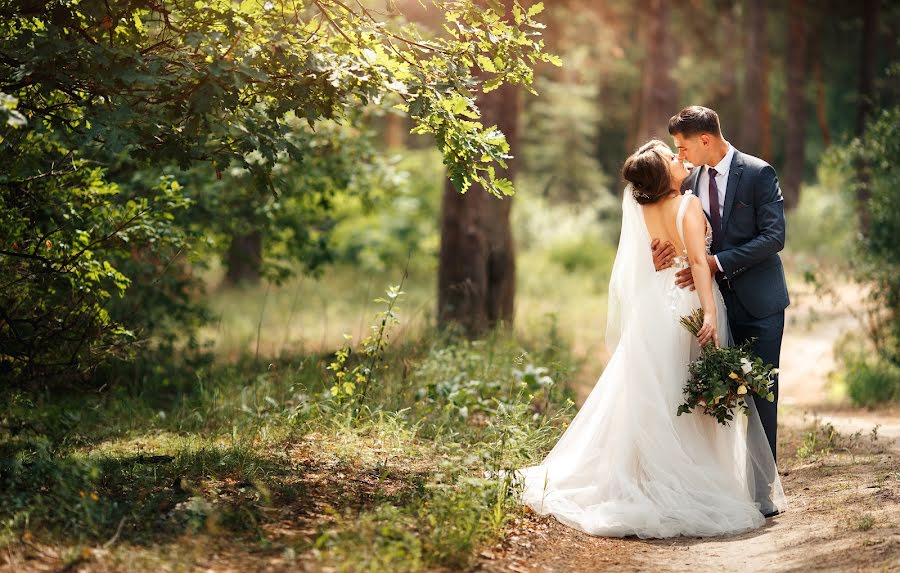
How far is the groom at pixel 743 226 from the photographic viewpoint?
5883 mm

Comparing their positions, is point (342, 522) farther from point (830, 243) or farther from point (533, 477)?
point (830, 243)

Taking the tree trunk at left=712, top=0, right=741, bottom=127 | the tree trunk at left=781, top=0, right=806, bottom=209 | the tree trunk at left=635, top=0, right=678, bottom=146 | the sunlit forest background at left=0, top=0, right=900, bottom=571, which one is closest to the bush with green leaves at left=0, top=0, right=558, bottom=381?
the sunlit forest background at left=0, top=0, right=900, bottom=571

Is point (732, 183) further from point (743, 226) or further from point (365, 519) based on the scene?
point (365, 519)

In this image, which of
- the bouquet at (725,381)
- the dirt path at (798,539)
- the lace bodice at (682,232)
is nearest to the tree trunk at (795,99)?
the dirt path at (798,539)

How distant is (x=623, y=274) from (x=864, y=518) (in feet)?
6.44

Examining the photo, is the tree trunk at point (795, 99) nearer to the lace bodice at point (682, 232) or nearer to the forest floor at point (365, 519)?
the forest floor at point (365, 519)

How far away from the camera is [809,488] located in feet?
20.3

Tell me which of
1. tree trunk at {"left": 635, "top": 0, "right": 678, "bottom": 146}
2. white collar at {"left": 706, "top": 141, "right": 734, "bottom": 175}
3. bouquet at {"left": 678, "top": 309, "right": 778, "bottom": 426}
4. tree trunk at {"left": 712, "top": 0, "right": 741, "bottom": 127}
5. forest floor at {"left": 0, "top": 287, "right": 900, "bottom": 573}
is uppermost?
tree trunk at {"left": 712, "top": 0, "right": 741, "bottom": 127}

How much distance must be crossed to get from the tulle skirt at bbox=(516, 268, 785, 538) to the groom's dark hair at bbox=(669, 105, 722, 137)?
86 cm

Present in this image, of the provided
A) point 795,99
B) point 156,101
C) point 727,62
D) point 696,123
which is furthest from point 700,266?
point 727,62

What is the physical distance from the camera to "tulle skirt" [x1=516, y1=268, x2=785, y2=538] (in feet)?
18.0

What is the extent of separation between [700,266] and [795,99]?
→ 87.4 ft

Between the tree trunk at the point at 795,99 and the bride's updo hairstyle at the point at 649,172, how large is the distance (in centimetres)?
2533

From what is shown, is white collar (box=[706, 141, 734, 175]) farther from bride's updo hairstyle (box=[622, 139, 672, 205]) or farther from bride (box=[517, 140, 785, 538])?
bride's updo hairstyle (box=[622, 139, 672, 205])
